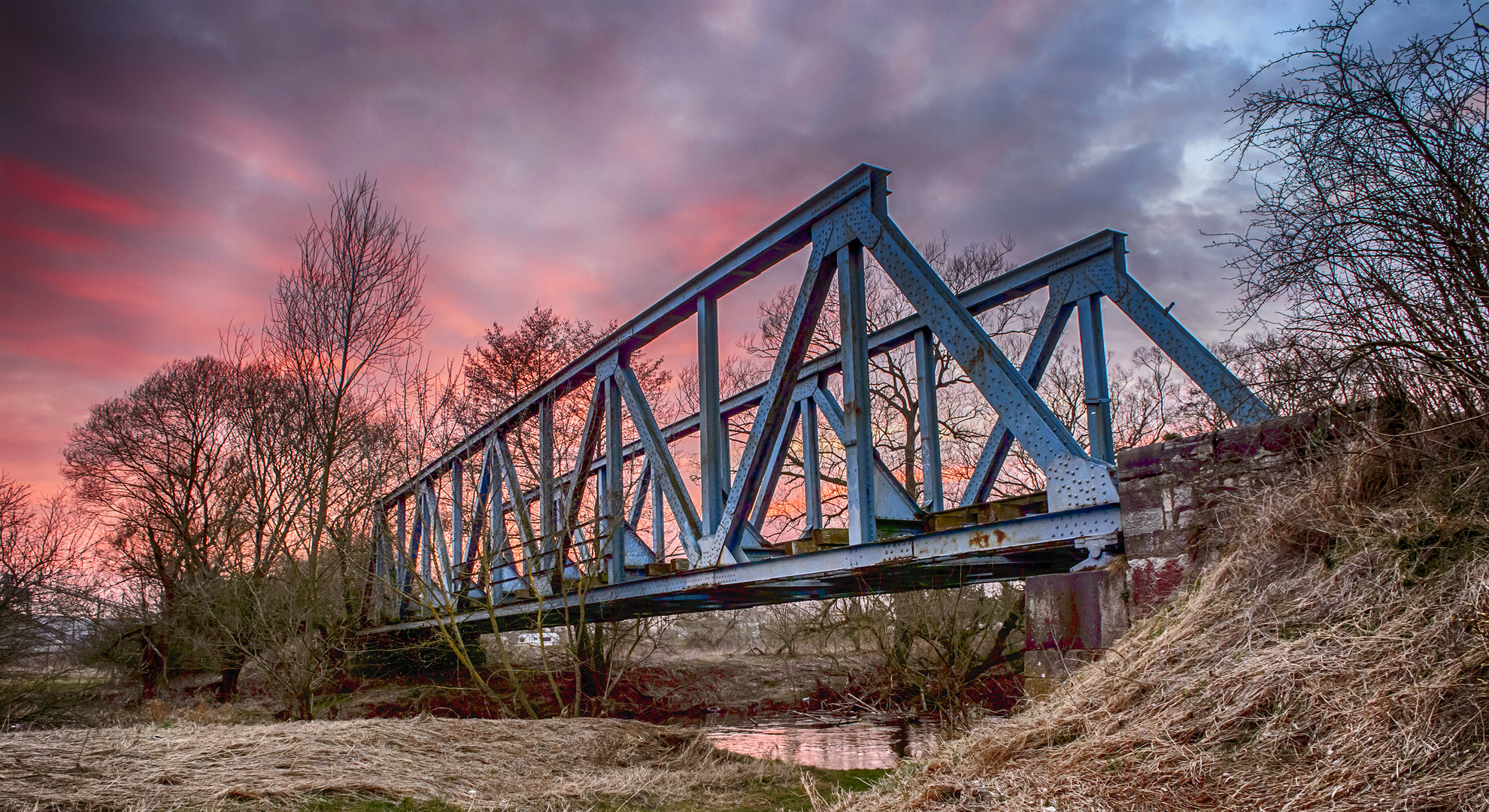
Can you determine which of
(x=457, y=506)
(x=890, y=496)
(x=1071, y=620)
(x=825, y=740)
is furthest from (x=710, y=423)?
(x=457, y=506)

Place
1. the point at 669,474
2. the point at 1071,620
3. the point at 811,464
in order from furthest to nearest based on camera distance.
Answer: the point at 811,464 → the point at 669,474 → the point at 1071,620

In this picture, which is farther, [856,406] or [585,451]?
[585,451]

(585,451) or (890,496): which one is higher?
(585,451)

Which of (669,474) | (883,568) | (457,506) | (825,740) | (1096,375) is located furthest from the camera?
(457,506)

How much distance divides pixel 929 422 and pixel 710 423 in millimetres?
2408

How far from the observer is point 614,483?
42.5 feet

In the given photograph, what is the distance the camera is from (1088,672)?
5938mm

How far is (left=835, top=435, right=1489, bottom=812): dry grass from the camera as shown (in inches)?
154

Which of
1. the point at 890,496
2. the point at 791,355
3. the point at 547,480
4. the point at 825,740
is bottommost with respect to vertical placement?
the point at 825,740

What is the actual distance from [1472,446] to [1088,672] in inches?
94.0

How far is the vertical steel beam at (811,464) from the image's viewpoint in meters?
13.0

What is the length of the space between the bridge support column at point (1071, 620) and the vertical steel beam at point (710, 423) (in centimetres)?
446

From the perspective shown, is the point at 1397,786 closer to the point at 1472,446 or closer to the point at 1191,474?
the point at 1472,446

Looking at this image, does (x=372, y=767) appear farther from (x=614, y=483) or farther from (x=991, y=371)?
(x=991, y=371)
